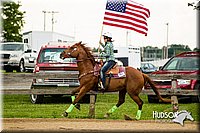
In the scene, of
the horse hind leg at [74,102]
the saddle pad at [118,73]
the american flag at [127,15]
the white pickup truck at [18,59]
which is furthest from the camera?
the white pickup truck at [18,59]

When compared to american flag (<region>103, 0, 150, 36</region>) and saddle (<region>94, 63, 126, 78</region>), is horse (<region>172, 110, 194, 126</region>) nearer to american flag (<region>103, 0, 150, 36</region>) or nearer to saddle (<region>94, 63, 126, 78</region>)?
saddle (<region>94, 63, 126, 78</region>)

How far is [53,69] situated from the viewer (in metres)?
18.0

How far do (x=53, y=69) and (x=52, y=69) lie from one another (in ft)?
0.12

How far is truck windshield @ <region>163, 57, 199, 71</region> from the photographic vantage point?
58.8ft

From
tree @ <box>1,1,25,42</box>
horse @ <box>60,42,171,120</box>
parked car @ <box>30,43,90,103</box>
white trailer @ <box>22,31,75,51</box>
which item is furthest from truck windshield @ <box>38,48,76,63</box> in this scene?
tree @ <box>1,1,25,42</box>

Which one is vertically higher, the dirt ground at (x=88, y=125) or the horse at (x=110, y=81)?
the horse at (x=110, y=81)

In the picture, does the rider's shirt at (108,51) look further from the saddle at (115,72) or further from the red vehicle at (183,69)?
the red vehicle at (183,69)

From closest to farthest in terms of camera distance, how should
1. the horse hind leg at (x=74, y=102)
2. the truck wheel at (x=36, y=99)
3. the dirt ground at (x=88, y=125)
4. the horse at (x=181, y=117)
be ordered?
the dirt ground at (x=88, y=125) < the horse at (x=181, y=117) < the horse hind leg at (x=74, y=102) < the truck wheel at (x=36, y=99)

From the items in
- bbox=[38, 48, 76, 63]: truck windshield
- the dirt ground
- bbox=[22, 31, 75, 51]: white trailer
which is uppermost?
bbox=[22, 31, 75, 51]: white trailer

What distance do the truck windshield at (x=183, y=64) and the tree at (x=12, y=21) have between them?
36659mm

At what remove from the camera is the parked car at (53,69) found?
17.7m

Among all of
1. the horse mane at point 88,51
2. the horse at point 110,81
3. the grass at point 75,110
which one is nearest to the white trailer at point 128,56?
the grass at point 75,110

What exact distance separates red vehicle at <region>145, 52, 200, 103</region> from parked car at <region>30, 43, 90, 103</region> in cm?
270

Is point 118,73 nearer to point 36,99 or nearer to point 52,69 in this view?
point 52,69
